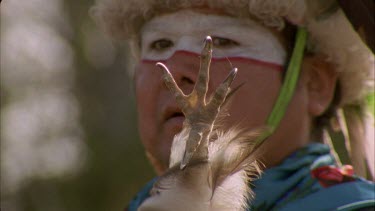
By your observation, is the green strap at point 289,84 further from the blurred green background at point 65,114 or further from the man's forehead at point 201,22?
the blurred green background at point 65,114

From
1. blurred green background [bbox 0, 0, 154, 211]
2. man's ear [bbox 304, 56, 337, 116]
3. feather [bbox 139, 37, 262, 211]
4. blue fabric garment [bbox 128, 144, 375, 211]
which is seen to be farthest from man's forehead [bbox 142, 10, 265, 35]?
blurred green background [bbox 0, 0, 154, 211]

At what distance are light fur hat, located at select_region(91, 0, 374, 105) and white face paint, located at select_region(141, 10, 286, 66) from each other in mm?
30

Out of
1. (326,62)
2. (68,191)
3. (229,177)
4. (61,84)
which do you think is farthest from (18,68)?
(229,177)

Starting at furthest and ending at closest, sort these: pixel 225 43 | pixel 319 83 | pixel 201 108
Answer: pixel 319 83 → pixel 225 43 → pixel 201 108

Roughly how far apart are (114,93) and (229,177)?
20.1 ft

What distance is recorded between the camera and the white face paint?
11.9 ft

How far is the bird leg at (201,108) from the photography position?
2861 mm

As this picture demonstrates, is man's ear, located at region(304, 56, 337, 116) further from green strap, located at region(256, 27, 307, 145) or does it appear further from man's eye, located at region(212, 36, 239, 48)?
man's eye, located at region(212, 36, 239, 48)

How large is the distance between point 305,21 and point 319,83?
0.72ft

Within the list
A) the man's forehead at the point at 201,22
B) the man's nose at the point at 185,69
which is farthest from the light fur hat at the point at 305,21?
the man's nose at the point at 185,69

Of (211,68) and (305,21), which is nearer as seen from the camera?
(211,68)

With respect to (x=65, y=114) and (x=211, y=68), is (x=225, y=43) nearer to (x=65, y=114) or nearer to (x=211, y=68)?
(x=211, y=68)

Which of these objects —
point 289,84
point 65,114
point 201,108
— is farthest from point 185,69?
A: point 65,114

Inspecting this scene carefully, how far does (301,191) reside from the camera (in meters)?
3.54
